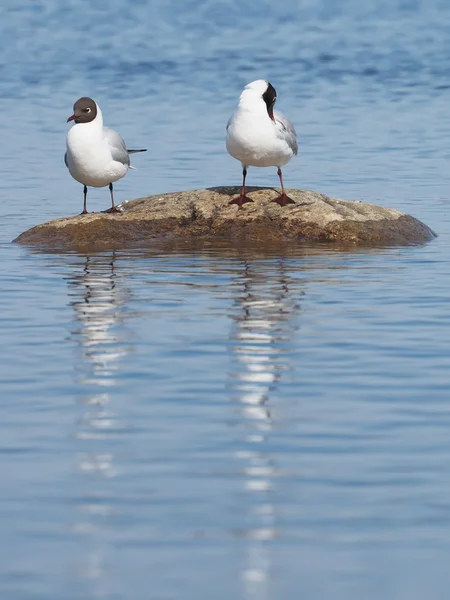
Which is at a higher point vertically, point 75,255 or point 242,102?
point 242,102

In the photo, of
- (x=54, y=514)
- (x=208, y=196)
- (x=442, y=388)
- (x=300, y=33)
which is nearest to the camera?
(x=54, y=514)

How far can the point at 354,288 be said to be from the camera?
12680 mm

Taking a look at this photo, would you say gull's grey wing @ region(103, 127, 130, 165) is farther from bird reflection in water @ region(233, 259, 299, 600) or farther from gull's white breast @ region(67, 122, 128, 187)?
bird reflection in water @ region(233, 259, 299, 600)

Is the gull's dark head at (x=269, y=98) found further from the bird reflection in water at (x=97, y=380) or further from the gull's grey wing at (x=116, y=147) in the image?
the bird reflection in water at (x=97, y=380)

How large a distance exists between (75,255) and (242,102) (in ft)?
7.44

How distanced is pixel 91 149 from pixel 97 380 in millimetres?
7109

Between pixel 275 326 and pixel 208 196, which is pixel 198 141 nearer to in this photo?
pixel 208 196

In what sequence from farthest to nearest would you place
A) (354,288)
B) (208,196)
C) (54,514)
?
(208,196) < (354,288) < (54,514)

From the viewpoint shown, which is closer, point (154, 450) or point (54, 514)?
point (54, 514)

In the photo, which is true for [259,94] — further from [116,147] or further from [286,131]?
[116,147]

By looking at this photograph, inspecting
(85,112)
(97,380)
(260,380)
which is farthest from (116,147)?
(260,380)

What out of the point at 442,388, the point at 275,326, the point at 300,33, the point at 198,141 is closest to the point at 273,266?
the point at 275,326

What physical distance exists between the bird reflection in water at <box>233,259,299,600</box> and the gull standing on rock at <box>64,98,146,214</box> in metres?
2.62

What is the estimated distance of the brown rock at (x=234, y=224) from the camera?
15.6 m
